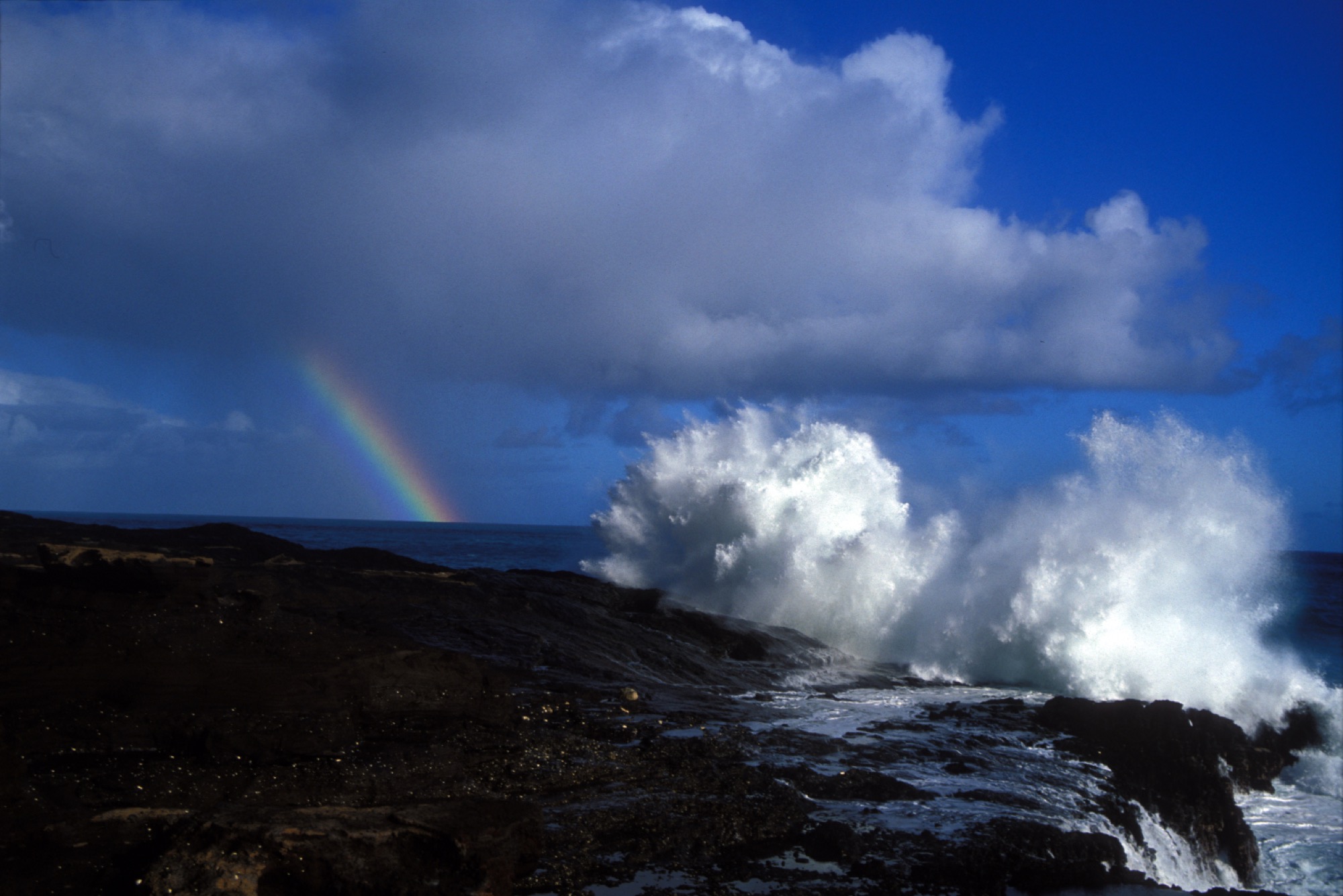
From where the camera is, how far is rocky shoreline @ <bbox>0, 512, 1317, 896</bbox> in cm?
500

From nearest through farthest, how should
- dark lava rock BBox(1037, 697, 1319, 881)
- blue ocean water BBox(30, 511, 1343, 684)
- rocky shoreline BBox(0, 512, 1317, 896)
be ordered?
rocky shoreline BBox(0, 512, 1317, 896), dark lava rock BBox(1037, 697, 1319, 881), blue ocean water BBox(30, 511, 1343, 684)

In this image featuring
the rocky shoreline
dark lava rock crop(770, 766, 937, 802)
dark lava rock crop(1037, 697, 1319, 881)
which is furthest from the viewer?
dark lava rock crop(1037, 697, 1319, 881)

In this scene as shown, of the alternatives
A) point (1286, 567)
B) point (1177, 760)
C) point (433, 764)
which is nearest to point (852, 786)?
point (433, 764)

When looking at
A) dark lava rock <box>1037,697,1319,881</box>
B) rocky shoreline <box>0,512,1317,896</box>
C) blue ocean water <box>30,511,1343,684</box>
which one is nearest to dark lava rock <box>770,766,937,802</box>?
rocky shoreline <box>0,512,1317,896</box>

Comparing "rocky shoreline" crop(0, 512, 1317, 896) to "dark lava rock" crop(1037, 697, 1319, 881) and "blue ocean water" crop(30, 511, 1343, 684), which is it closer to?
"dark lava rock" crop(1037, 697, 1319, 881)

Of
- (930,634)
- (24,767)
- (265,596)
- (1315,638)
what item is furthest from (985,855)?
(1315,638)

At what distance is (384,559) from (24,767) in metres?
13.7

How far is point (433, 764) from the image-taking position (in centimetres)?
709

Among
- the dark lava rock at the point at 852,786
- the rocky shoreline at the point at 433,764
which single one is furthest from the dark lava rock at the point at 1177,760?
the dark lava rock at the point at 852,786

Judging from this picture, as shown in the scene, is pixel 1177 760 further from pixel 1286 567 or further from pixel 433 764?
pixel 1286 567

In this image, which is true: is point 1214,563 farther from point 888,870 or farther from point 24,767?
point 24,767

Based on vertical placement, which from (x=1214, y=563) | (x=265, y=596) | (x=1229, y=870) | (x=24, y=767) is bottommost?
(x=1229, y=870)

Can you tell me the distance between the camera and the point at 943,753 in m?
9.58

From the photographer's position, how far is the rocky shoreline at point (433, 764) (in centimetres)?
500
